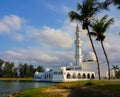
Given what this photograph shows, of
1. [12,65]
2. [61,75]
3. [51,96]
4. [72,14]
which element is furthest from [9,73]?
[51,96]

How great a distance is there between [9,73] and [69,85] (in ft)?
496

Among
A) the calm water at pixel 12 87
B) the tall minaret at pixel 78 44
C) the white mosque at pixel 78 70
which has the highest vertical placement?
the tall minaret at pixel 78 44

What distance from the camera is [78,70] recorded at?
15175 centimetres

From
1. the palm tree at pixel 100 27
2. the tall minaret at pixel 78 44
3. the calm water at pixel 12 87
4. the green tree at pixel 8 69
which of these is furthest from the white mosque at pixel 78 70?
the palm tree at pixel 100 27

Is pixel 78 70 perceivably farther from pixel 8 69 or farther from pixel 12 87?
pixel 12 87

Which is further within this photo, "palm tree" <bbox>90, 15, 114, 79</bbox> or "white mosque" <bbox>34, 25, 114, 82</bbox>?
"white mosque" <bbox>34, 25, 114, 82</bbox>

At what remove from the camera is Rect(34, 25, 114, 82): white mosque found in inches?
5535

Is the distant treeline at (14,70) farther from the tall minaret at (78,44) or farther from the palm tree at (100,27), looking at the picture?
the palm tree at (100,27)

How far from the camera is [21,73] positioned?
194875mm

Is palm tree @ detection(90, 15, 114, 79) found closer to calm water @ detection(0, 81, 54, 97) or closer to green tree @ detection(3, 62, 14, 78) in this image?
calm water @ detection(0, 81, 54, 97)

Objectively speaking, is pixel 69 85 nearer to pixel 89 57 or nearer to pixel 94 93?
pixel 94 93

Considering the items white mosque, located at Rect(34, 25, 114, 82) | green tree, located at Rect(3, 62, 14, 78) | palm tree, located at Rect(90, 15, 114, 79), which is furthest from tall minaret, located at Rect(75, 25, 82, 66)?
palm tree, located at Rect(90, 15, 114, 79)

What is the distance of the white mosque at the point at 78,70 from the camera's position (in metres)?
141

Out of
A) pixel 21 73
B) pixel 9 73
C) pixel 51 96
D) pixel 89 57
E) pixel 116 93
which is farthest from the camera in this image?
pixel 21 73
